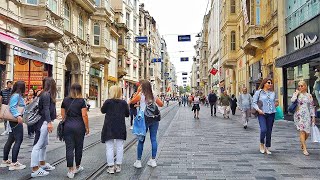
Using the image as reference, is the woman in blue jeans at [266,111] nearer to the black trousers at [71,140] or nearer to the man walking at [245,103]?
the black trousers at [71,140]

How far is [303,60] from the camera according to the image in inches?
616

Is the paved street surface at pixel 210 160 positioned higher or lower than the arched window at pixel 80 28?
lower

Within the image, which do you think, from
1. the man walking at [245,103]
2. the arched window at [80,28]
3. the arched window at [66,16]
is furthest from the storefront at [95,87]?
the man walking at [245,103]

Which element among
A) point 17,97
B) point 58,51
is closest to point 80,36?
point 58,51

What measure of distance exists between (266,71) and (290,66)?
6158mm

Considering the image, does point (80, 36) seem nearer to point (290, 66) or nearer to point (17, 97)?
point (290, 66)

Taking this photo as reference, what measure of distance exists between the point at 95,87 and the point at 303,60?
24.0 meters

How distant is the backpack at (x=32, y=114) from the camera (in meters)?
6.23

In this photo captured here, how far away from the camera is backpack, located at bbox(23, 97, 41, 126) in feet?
20.4

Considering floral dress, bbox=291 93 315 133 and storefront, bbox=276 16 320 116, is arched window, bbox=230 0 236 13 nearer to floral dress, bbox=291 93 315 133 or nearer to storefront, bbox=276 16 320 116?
storefront, bbox=276 16 320 116

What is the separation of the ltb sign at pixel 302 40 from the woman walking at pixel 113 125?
11.9 metres

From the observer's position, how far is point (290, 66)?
17969mm

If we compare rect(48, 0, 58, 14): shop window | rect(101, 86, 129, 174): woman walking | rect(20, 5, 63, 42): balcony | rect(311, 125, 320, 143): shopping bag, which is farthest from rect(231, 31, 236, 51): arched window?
rect(101, 86, 129, 174): woman walking

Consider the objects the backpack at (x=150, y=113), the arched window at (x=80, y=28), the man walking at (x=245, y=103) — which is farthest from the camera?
the arched window at (x=80, y=28)
